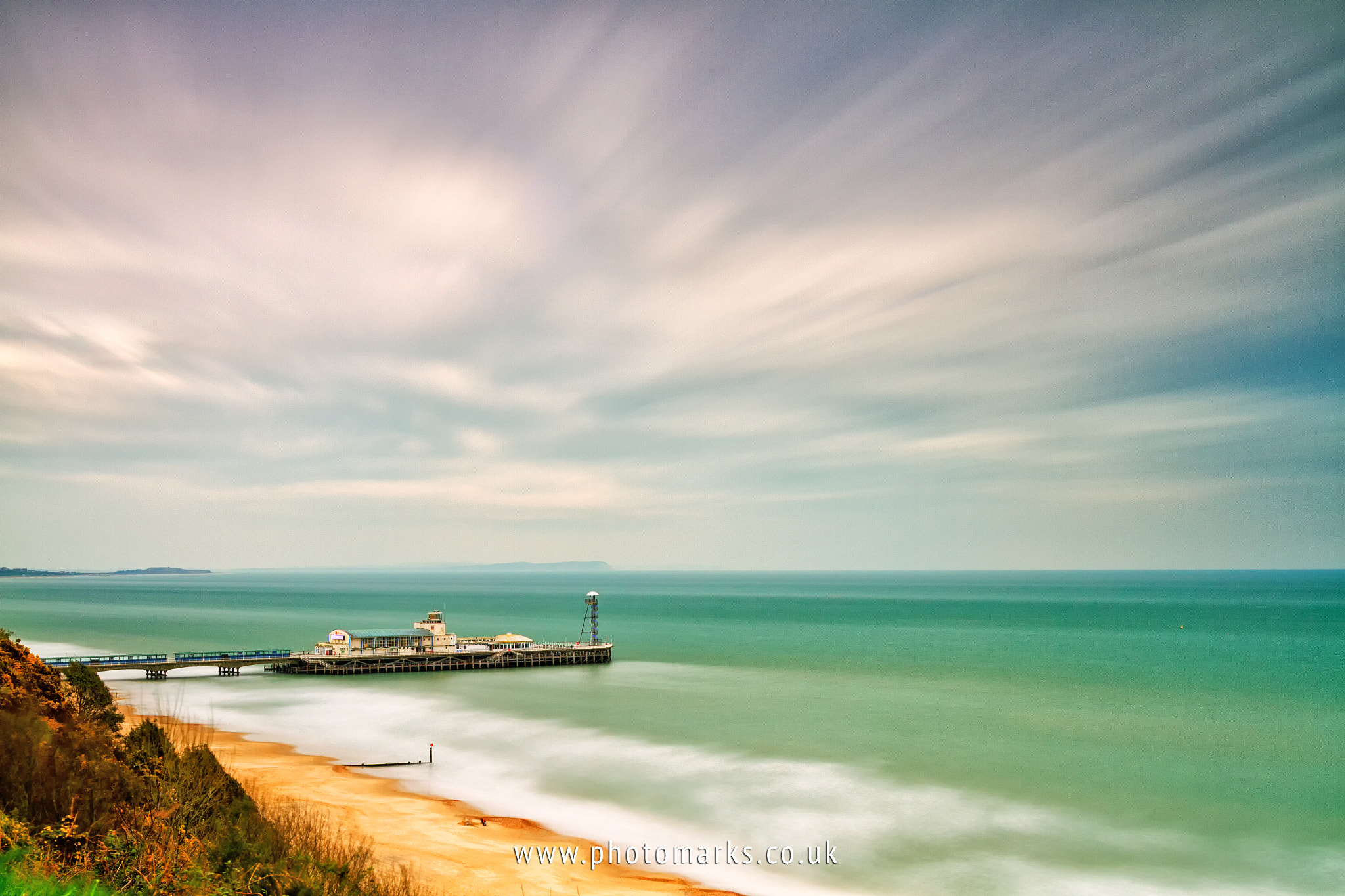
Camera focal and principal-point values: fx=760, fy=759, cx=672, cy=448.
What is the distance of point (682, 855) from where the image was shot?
→ 2303cm

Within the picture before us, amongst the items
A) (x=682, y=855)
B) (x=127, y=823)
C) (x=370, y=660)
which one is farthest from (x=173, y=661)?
(x=127, y=823)

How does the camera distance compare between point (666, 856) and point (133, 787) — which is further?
point (666, 856)

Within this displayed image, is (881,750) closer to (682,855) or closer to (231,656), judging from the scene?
(682,855)

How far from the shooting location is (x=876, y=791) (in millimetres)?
29172

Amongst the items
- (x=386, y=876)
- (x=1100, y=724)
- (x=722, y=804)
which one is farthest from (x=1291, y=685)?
(x=386, y=876)

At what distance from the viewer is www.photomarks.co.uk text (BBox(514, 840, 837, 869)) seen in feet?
71.8

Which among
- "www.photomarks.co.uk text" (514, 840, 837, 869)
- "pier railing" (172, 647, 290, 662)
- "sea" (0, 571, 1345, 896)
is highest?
"pier railing" (172, 647, 290, 662)

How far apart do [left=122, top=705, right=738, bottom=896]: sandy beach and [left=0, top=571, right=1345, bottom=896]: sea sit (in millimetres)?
1228

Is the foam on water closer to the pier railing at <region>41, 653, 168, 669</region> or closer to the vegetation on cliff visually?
the vegetation on cliff

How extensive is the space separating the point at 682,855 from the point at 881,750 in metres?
15.8

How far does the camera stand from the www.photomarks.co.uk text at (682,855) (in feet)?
71.8

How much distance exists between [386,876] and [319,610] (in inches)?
5306

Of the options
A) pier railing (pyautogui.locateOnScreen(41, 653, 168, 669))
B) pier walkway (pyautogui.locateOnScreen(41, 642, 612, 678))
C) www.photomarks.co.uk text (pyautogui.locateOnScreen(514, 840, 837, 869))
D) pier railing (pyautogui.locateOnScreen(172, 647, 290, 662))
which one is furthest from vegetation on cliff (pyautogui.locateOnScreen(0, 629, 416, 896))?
pier railing (pyautogui.locateOnScreen(172, 647, 290, 662))

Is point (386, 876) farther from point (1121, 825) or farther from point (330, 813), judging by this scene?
point (1121, 825)
